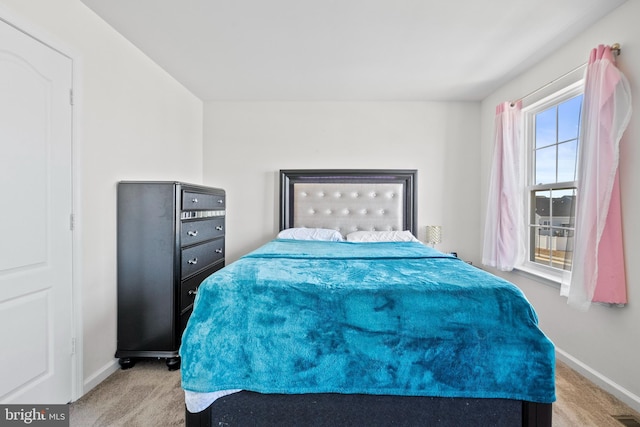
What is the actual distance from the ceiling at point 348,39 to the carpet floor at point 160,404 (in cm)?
257

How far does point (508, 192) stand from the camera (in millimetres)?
2924

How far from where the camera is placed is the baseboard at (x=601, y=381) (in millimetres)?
1828

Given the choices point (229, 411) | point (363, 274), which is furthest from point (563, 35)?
point (229, 411)

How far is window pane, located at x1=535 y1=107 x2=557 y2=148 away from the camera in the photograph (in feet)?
8.91

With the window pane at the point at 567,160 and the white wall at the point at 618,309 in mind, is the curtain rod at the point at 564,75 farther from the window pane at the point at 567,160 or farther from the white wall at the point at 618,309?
the window pane at the point at 567,160

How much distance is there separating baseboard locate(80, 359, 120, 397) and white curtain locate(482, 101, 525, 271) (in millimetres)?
3554

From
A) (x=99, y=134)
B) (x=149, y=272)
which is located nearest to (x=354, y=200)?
(x=149, y=272)

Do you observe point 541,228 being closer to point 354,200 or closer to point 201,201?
point 354,200

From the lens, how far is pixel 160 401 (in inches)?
73.1

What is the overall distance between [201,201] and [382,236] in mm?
1905

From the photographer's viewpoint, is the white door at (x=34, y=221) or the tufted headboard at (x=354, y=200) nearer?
the white door at (x=34, y=221)

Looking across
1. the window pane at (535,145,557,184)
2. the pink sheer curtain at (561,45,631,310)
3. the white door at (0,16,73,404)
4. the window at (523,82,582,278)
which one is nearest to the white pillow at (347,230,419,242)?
the window at (523,82,582,278)

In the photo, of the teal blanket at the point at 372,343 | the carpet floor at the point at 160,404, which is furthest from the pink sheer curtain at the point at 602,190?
the teal blanket at the point at 372,343

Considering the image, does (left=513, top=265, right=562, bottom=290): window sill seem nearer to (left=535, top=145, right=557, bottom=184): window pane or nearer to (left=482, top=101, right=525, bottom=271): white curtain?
(left=482, top=101, right=525, bottom=271): white curtain
